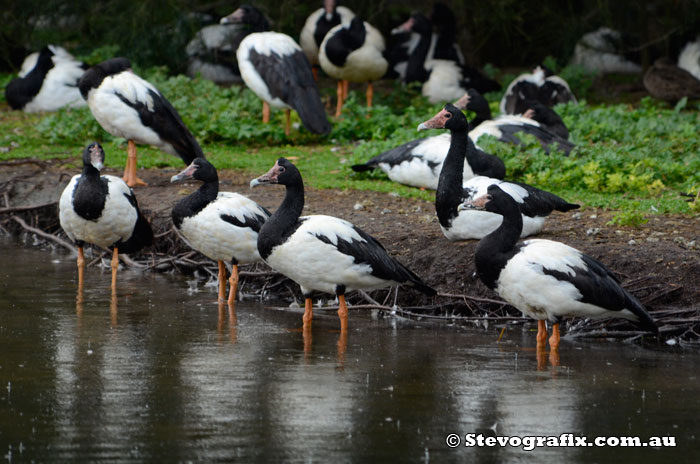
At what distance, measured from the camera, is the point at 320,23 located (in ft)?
53.5

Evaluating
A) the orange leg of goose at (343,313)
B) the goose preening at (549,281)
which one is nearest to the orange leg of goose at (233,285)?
the orange leg of goose at (343,313)

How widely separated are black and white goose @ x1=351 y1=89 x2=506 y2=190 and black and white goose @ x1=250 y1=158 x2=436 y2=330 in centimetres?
262

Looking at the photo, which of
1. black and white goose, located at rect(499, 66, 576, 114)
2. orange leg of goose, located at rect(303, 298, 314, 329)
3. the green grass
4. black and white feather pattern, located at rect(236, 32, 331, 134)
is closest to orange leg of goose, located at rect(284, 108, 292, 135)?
the green grass

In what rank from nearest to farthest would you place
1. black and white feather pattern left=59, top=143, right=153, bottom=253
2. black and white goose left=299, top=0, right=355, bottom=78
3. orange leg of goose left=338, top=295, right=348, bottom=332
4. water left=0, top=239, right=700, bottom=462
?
water left=0, top=239, right=700, bottom=462, orange leg of goose left=338, top=295, right=348, bottom=332, black and white feather pattern left=59, top=143, right=153, bottom=253, black and white goose left=299, top=0, right=355, bottom=78

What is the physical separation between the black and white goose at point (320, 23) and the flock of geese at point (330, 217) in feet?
6.89

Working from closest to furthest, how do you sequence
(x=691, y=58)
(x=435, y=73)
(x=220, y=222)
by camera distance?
(x=220, y=222), (x=435, y=73), (x=691, y=58)

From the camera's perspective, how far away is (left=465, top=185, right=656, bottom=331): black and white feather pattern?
7039 millimetres

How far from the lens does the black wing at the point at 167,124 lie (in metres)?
11.0

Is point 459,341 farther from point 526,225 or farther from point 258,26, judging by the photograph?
point 258,26

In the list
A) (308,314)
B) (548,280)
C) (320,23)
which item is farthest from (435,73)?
(548,280)

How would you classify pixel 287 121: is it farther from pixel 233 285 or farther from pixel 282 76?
pixel 233 285

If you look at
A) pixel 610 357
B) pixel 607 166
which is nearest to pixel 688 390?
pixel 610 357

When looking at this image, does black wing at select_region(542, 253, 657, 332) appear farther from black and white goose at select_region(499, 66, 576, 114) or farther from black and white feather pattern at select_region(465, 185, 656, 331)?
black and white goose at select_region(499, 66, 576, 114)

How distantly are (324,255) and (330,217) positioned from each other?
Answer: 1.31ft
